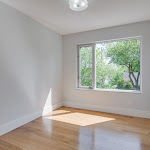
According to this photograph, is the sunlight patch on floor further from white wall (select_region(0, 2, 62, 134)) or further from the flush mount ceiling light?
the flush mount ceiling light

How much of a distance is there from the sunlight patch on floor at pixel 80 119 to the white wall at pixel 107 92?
51 cm

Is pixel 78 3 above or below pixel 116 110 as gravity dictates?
above

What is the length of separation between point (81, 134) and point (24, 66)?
183 centimetres

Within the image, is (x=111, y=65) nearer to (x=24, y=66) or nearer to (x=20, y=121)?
(x=24, y=66)

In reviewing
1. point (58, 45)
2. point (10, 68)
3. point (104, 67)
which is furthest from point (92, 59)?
point (10, 68)

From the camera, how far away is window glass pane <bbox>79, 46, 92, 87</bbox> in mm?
3658

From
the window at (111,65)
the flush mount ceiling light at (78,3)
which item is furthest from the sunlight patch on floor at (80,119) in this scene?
the flush mount ceiling light at (78,3)

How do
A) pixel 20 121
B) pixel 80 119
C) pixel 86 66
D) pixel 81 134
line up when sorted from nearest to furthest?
pixel 81 134 < pixel 20 121 < pixel 80 119 < pixel 86 66

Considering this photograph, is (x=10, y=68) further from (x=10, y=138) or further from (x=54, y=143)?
(x=54, y=143)

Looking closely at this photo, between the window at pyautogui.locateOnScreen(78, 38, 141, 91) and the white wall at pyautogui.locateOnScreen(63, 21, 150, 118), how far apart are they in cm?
19

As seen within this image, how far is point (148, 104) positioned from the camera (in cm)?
287

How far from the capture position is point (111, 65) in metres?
3.39

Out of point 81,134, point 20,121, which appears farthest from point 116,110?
point 20,121

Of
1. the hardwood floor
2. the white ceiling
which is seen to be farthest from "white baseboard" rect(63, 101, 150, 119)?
the white ceiling
